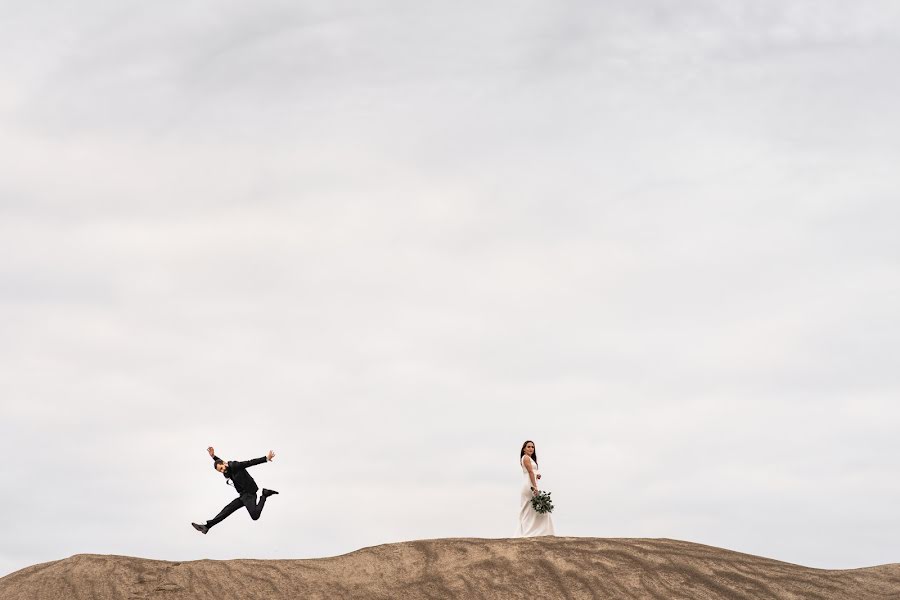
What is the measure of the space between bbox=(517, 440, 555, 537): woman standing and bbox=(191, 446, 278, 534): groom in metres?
5.52

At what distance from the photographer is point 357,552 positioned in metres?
24.3

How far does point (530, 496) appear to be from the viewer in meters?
26.3

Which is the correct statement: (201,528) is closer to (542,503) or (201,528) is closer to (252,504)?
(252,504)

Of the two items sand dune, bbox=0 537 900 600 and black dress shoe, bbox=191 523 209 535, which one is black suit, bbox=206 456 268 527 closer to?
black dress shoe, bbox=191 523 209 535

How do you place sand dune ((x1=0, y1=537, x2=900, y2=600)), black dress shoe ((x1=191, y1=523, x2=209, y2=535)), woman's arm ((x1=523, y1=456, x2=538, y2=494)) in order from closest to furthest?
sand dune ((x1=0, y1=537, x2=900, y2=600)) < black dress shoe ((x1=191, y1=523, x2=209, y2=535)) < woman's arm ((x1=523, y1=456, x2=538, y2=494))

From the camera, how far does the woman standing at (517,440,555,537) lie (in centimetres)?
2608

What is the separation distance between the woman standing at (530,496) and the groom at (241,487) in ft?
18.1

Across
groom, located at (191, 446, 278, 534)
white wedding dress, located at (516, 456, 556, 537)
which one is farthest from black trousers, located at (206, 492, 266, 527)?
white wedding dress, located at (516, 456, 556, 537)

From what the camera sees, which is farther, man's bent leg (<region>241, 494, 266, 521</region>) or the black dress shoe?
man's bent leg (<region>241, 494, 266, 521</region>)

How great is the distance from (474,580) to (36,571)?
8.58 m

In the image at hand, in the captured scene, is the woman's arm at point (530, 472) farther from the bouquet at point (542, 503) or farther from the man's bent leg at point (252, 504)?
the man's bent leg at point (252, 504)

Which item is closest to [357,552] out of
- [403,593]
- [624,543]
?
[403,593]

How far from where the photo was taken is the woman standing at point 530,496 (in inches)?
1027

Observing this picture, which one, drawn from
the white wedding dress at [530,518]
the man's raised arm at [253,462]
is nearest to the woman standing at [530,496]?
the white wedding dress at [530,518]
